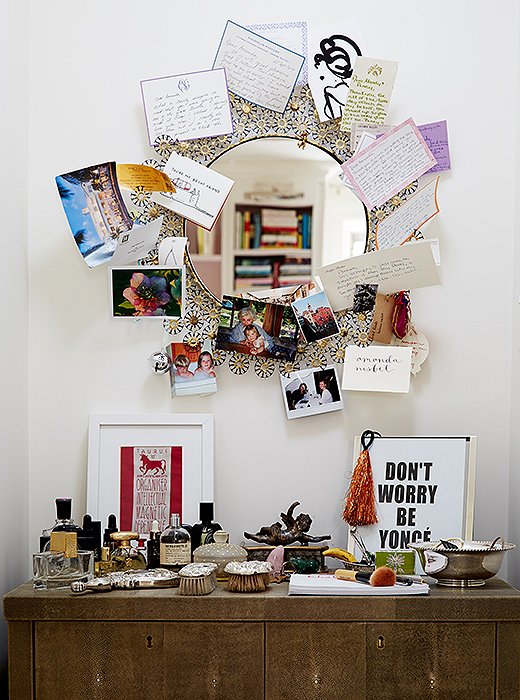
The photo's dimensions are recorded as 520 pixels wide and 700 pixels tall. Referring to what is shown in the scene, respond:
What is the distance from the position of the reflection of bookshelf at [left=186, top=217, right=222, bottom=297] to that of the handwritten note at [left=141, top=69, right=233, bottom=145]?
0.24m

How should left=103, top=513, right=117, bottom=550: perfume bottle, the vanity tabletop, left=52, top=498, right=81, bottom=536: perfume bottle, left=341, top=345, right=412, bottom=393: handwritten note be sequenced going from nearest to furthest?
1. the vanity tabletop
2. left=52, top=498, right=81, bottom=536: perfume bottle
3. left=103, top=513, right=117, bottom=550: perfume bottle
4. left=341, top=345, right=412, bottom=393: handwritten note

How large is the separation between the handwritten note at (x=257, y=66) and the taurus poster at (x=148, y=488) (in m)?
0.90

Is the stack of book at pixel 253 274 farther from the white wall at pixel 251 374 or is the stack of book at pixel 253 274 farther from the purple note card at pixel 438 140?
the purple note card at pixel 438 140

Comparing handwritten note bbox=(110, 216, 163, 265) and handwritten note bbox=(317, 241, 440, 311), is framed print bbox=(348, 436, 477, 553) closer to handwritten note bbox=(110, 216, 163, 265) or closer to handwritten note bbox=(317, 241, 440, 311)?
handwritten note bbox=(317, 241, 440, 311)

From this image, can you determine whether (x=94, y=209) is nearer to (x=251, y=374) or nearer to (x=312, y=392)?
(x=251, y=374)

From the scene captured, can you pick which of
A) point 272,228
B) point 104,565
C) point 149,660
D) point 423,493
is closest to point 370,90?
point 272,228

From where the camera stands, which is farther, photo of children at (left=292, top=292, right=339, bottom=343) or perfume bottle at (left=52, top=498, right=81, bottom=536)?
photo of children at (left=292, top=292, right=339, bottom=343)

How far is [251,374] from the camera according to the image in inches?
92.7

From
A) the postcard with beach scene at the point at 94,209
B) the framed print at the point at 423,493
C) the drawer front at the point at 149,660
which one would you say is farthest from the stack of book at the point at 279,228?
the drawer front at the point at 149,660

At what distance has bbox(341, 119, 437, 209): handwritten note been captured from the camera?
2297 mm

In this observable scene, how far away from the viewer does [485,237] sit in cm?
235

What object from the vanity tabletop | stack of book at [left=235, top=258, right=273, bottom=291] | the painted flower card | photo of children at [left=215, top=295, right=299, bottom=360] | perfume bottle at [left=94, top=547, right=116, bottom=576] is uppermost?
stack of book at [left=235, top=258, right=273, bottom=291]

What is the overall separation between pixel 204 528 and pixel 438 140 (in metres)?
1.08

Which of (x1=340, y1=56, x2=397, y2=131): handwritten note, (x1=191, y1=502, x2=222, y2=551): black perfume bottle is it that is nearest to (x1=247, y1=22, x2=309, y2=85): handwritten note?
(x1=340, y1=56, x2=397, y2=131): handwritten note
